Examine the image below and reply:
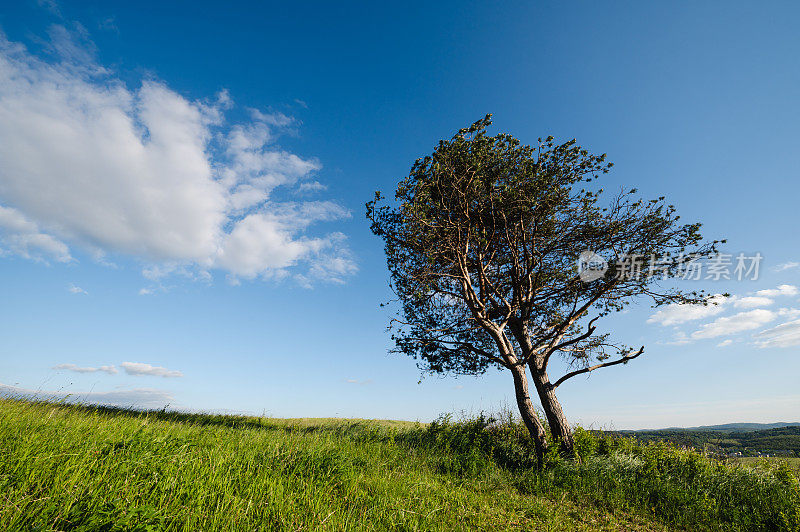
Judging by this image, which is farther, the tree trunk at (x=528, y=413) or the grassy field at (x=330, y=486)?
the tree trunk at (x=528, y=413)

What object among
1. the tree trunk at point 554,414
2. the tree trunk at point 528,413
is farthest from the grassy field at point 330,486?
the tree trunk at point 528,413

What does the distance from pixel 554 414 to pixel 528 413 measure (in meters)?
0.85

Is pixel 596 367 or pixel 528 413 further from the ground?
pixel 596 367

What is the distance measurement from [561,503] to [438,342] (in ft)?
19.8

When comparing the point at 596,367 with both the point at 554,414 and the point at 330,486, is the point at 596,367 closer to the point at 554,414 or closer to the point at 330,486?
the point at 554,414

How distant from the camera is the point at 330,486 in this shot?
5.21m

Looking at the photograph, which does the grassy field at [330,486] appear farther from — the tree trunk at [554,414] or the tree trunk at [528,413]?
the tree trunk at [528,413]

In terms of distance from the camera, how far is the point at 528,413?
34.1ft

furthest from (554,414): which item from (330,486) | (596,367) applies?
(330,486)

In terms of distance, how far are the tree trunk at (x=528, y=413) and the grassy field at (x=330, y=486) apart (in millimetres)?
728

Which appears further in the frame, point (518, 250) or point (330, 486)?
point (518, 250)

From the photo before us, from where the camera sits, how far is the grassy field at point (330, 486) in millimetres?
3430

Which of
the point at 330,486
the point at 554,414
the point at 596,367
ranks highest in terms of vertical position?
the point at 596,367

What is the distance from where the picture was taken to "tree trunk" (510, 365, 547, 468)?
9938 mm
